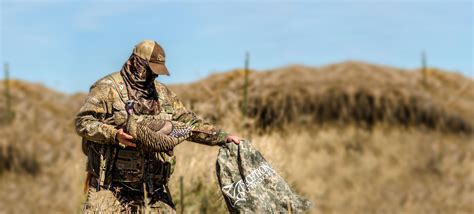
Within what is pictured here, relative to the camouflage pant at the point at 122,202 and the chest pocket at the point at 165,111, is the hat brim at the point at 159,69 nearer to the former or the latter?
the chest pocket at the point at 165,111

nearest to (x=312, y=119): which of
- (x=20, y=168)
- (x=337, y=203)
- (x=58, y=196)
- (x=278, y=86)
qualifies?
(x=278, y=86)

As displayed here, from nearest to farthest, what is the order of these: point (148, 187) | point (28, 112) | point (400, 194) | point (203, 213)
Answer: point (148, 187), point (203, 213), point (400, 194), point (28, 112)

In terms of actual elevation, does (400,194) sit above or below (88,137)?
below

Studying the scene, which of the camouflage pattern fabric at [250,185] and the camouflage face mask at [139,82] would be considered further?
the camouflage pattern fabric at [250,185]

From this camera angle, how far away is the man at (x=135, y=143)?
623 cm

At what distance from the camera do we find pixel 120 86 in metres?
6.32

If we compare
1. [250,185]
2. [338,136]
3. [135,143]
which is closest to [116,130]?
[135,143]

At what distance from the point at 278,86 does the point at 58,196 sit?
6.69 metres

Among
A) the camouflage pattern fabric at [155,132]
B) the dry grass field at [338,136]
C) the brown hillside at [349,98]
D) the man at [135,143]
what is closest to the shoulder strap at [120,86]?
the man at [135,143]

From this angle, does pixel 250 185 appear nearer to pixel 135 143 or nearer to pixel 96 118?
pixel 135 143

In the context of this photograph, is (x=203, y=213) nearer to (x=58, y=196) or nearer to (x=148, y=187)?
(x=148, y=187)

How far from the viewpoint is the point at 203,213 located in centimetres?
1322

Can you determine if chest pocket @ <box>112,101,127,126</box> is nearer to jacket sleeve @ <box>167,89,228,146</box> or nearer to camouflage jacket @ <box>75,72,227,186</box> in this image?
camouflage jacket @ <box>75,72,227,186</box>

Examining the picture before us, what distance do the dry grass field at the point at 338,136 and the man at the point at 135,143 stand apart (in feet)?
28.2
